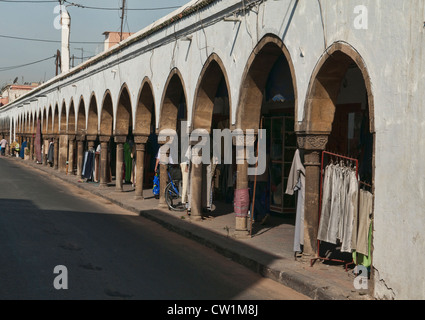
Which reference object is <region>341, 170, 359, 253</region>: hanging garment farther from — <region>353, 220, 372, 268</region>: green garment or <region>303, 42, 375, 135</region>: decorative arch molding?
<region>303, 42, 375, 135</region>: decorative arch molding

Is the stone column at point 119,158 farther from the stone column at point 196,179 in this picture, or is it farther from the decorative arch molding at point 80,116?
the decorative arch molding at point 80,116

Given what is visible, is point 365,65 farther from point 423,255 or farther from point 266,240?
point 266,240

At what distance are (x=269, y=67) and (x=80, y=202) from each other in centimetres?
853

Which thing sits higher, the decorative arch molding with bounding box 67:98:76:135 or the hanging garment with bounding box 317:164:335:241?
the decorative arch molding with bounding box 67:98:76:135

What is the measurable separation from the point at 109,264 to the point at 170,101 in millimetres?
8302

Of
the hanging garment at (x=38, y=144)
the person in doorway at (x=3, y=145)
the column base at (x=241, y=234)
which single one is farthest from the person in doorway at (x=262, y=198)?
the person in doorway at (x=3, y=145)

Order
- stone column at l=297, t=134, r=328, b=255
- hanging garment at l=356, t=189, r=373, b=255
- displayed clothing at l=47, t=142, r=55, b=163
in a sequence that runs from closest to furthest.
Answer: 1. hanging garment at l=356, t=189, r=373, b=255
2. stone column at l=297, t=134, r=328, b=255
3. displayed clothing at l=47, t=142, r=55, b=163

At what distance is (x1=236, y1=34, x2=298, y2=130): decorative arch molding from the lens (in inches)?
432

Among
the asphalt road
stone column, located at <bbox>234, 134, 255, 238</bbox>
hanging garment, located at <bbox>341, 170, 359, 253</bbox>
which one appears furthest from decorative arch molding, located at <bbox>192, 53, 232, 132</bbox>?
hanging garment, located at <bbox>341, 170, 359, 253</bbox>

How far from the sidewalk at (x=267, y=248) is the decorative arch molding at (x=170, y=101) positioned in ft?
7.61

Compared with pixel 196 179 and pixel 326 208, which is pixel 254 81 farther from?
pixel 326 208

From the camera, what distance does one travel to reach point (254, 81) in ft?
37.8

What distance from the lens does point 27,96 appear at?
154 ft

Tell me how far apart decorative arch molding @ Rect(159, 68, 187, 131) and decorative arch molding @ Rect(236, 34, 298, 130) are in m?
4.52
